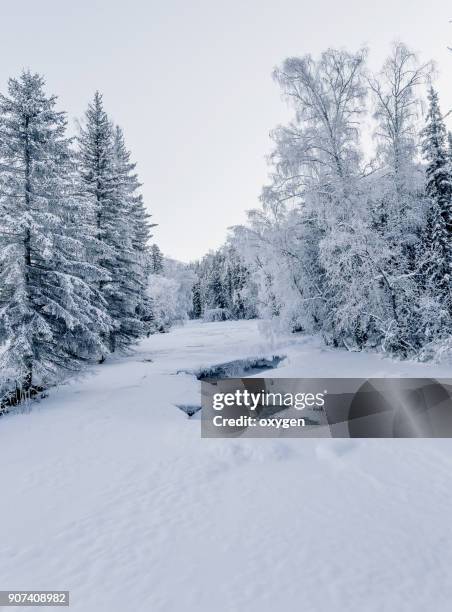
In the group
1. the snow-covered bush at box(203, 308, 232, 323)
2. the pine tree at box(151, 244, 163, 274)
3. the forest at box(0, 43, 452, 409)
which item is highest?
the pine tree at box(151, 244, 163, 274)

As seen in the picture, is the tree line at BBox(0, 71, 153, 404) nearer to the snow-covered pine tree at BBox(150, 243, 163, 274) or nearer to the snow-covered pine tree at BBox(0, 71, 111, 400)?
the snow-covered pine tree at BBox(0, 71, 111, 400)

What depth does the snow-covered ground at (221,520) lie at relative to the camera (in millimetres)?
3109

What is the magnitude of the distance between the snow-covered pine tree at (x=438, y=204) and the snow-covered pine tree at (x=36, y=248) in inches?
497

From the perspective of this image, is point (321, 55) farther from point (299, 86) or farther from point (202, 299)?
point (202, 299)

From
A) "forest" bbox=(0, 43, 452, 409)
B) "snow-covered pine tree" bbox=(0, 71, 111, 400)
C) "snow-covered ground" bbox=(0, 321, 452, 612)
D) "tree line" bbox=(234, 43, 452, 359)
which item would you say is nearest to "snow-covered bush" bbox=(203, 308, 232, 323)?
"forest" bbox=(0, 43, 452, 409)

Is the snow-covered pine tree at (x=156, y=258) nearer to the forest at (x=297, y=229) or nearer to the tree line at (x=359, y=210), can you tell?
the forest at (x=297, y=229)

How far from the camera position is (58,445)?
23.3 ft

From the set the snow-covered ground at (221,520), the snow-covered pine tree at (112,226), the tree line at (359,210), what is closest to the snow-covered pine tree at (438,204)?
the tree line at (359,210)

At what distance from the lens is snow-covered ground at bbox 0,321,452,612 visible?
3.11 meters

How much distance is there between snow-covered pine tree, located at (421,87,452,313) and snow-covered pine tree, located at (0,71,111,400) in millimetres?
12616

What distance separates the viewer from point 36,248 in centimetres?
1030

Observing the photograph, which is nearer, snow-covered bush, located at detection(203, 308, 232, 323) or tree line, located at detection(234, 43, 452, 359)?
tree line, located at detection(234, 43, 452, 359)

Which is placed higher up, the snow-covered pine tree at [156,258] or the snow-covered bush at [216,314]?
the snow-covered pine tree at [156,258]

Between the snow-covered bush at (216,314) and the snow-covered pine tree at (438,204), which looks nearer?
the snow-covered pine tree at (438,204)
